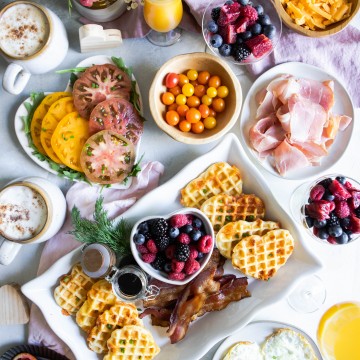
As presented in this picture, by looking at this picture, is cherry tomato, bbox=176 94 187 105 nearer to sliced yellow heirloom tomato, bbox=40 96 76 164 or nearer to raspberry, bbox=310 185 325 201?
sliced yellow heirloom tomato, bbox=40 96 76 164

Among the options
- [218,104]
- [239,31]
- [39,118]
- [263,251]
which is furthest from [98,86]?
[263,251]

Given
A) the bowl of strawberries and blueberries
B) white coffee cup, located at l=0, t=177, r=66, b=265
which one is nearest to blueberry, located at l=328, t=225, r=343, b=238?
the bowl of strawberries and blueberries

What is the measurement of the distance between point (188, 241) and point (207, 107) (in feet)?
1.92

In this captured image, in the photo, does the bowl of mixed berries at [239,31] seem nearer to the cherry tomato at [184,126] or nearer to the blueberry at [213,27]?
the blueberry at [213,27]

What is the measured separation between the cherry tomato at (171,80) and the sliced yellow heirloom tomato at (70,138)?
375 mm

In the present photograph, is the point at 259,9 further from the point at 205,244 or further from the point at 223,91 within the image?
the point at 205,244

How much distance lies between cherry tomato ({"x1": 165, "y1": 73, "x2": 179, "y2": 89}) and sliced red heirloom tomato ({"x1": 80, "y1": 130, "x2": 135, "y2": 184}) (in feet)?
0.96

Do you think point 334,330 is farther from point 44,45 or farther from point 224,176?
point 44,45

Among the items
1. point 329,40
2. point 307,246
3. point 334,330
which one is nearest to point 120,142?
point 307,246

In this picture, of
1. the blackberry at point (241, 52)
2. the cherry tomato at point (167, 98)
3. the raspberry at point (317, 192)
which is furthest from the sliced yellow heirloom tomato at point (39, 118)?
the raspberry at point (317, 192)

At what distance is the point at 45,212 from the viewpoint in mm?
2125

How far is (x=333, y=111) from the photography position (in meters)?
2.27

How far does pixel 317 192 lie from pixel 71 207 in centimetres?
103

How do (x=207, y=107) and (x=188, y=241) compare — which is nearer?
(x=188, y=241)
